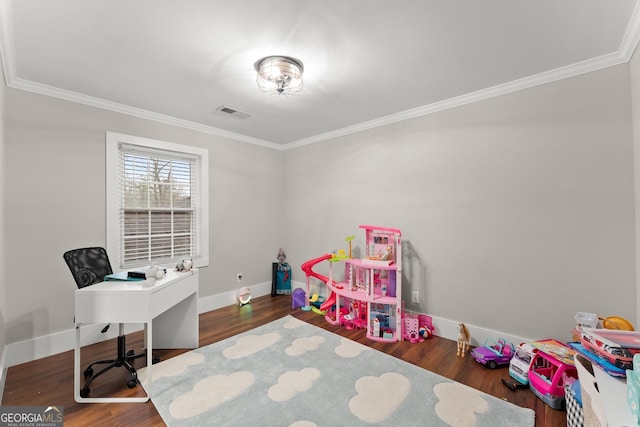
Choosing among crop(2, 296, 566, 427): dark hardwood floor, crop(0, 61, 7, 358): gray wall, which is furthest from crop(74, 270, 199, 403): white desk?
crop(0, 61, 7, 358): gray wall

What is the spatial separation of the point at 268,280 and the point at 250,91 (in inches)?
119

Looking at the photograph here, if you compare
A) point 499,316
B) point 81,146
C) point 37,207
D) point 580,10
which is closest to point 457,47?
point 580,10

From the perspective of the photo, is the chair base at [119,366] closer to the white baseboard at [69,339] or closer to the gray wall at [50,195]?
the white baseboard at [69,339]

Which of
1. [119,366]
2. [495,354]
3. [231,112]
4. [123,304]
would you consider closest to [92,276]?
[123,304]

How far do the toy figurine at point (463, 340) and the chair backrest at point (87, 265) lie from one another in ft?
11.2

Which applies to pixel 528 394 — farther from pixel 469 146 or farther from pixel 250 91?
pixel 250 91

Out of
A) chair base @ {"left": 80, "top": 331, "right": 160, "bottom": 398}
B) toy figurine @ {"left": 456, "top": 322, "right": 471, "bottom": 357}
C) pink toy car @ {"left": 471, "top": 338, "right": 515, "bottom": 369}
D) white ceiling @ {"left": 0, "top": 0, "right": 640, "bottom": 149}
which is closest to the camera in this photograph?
white ceiling @ {"left": 0, "top": 0, "right": 640, "bottom": 149}

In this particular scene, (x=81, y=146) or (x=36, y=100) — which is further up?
(x=36, y=100)

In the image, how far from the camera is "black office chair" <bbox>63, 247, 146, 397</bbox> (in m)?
2.09

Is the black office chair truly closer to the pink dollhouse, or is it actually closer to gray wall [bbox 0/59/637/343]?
gray wall [bbox 0/59/637/343]

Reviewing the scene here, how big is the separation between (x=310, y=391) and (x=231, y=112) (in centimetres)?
301

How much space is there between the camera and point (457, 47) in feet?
6.40

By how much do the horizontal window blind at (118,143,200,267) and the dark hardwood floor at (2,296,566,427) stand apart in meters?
0.97

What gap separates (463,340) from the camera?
8.51 ft
